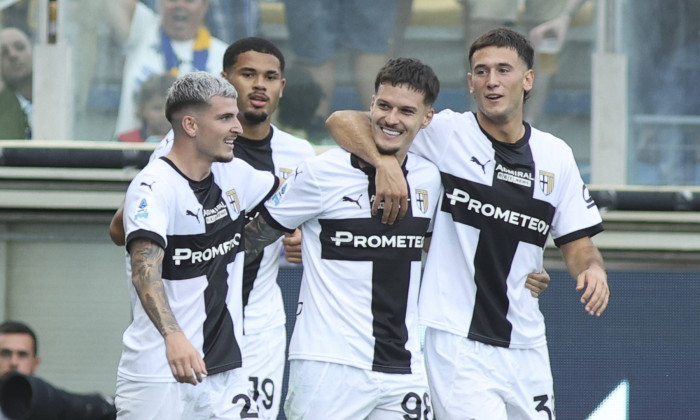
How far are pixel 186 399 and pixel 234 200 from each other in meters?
0.86

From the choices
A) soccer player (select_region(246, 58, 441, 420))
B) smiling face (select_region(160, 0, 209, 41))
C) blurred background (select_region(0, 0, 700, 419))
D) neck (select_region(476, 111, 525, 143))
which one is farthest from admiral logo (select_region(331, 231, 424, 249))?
Answer: smiling face (select_region(160, 0, 209, 41))

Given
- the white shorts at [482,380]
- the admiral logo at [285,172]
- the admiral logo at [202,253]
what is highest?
the admiral logo at [285,172]

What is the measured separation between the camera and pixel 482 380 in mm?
4832

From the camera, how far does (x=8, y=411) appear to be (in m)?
4.29

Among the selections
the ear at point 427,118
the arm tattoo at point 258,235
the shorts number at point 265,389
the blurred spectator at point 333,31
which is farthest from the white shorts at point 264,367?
the blurred spectator at point 333,31

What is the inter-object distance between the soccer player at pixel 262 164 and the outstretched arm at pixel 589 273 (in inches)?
54.6

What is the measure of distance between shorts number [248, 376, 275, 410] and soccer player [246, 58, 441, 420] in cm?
48

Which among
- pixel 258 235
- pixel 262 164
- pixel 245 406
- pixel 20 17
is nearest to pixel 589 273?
pixel 258 235

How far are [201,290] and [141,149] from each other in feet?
9.36

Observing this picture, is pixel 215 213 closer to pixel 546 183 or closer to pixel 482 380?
pixel 482 380

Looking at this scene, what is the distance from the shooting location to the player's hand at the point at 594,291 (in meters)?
4.63

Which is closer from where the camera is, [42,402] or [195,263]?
[42,402]

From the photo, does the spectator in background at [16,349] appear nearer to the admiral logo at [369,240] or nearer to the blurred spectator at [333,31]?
the admiral logo at [369,240]

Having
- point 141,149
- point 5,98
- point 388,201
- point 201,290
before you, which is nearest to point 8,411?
point 201,290
